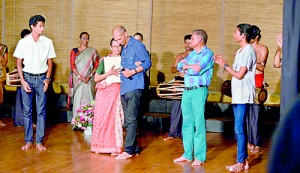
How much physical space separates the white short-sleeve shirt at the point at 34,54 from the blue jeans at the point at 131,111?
3.03ft

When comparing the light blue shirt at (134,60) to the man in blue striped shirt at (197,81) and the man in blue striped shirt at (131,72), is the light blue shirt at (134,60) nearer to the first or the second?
the man in blue striped shirt at (131,72)

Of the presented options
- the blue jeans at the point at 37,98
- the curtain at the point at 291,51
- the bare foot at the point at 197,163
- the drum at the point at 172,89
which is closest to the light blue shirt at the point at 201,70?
the bare foot at the point at 197,163

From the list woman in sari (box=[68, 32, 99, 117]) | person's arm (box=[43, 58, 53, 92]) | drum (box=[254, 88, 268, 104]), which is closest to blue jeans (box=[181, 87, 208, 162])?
drum (box=[254, 88, 268, 104])

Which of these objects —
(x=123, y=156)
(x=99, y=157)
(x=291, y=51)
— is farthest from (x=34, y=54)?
(x=291, y=51)

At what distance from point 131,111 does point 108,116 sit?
14.1 inches

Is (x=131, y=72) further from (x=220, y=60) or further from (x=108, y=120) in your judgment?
(x=220, y=60)

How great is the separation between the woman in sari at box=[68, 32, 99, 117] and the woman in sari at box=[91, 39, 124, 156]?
2.04 meters

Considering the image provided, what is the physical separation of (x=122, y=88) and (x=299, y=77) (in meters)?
4.34

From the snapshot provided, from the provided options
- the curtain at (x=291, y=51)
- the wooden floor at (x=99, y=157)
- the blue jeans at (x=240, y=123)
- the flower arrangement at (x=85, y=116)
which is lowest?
the wooden floor at (x=99, y=157)

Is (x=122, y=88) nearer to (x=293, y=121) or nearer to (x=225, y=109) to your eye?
(x=225, y=109)

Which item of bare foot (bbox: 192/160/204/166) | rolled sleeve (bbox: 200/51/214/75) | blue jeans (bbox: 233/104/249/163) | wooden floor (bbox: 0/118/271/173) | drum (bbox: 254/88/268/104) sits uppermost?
rolled sleeve (bbox: 200/51/214/75)

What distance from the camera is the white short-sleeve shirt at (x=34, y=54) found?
18.3ft

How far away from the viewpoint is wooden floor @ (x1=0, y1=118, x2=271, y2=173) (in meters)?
4.97

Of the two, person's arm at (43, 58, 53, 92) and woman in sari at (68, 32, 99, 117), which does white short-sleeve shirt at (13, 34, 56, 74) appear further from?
woman in sari at (68, 32, 99, 117)
